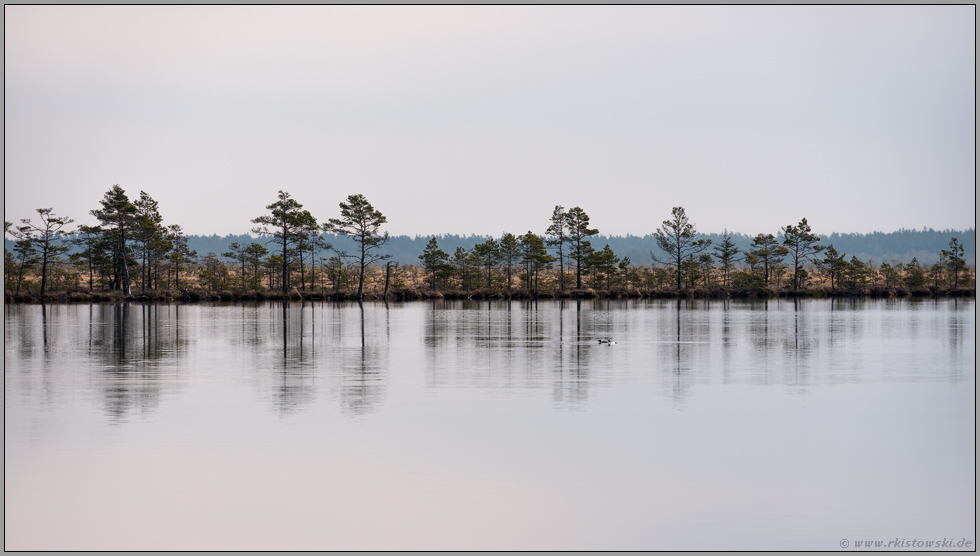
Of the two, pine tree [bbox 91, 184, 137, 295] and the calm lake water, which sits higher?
pine tree [bbox 91, 184, 137, 295]

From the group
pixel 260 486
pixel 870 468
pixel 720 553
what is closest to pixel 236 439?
pixel 260 486

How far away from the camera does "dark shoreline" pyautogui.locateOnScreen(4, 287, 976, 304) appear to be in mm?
74312

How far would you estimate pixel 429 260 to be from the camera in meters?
86.3

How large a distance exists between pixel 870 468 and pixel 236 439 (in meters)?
9.18

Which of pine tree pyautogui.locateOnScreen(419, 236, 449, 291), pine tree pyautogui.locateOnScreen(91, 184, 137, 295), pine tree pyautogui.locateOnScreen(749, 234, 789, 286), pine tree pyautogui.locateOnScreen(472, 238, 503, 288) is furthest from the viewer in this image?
pine tree pyautogui.locateOnScreen(749, 234, 789, 286)

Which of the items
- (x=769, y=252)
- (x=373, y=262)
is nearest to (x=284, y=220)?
(x=373, y=262)

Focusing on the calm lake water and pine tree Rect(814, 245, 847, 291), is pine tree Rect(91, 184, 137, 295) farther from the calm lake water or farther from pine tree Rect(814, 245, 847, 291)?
pine tree Rect(814, 245, 847, 291)

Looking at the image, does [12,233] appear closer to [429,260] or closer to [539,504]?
[429,260]

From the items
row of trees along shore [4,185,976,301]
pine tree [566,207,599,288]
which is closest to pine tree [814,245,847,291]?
row of trees along shore [4,185,976,301]

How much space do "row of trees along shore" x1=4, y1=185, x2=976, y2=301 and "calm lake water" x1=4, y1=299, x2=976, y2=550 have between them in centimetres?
5784

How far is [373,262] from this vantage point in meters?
88.4

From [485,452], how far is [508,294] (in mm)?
74922

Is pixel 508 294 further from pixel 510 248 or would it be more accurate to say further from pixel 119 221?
pixel 119 221

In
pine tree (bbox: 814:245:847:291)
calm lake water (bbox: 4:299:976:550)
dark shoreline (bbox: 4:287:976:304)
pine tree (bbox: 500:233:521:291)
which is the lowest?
calm lake water (bbox: 4:299:976:550)
